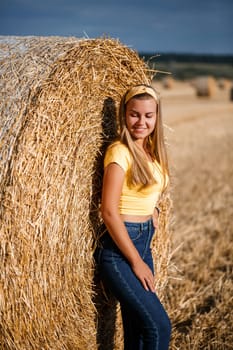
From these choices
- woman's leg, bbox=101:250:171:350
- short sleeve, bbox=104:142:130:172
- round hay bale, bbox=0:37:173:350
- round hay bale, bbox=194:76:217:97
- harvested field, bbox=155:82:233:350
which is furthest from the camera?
round hay bale, bbox=194:76:217:97

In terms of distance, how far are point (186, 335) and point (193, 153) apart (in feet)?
26.1

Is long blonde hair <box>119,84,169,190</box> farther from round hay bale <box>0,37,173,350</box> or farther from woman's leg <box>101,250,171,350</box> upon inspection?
woman's leg <box>101,250,171,350</box>

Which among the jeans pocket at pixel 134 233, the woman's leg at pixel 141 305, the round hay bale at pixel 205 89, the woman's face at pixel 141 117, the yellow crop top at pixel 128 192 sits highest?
the round hay bale at pixel 205 89

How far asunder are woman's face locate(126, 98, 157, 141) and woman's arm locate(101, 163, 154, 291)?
1.04 feet

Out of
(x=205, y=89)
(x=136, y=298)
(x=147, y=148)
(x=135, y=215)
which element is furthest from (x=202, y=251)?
(x=205, y=89)

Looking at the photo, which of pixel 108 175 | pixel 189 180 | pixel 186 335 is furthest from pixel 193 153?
pixel 108 175

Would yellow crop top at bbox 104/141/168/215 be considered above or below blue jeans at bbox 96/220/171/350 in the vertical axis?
above

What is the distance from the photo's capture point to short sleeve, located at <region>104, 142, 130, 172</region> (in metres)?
2.93

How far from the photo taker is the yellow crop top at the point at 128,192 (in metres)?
2.96

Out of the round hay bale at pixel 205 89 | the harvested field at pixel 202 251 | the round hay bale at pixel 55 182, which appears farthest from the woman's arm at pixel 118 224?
the round hay bale at pixel 205 89

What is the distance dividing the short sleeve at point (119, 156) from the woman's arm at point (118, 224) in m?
0.04

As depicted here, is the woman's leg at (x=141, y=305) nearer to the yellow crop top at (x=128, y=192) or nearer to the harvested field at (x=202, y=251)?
the yellow crop top at (x=128, y=192)

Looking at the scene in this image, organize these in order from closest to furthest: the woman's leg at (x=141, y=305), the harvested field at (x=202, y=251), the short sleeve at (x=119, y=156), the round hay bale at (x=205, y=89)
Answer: the woman's leg at (x=141, y=305), the short sleeve at (x=119, y=156), the harvested field at (x=202, y=251), the round hay bale at (x=205, y=89)

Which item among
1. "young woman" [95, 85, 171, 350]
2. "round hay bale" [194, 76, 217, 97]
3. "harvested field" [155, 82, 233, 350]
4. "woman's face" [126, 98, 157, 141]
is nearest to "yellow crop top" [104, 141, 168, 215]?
"young woman" [95, 85, 171, 350]
